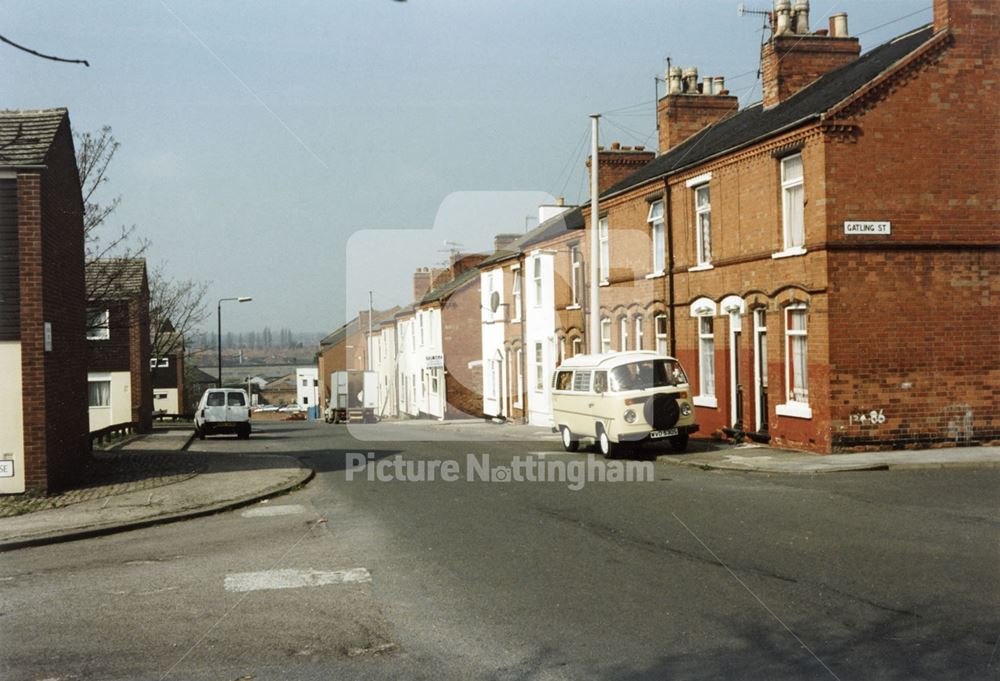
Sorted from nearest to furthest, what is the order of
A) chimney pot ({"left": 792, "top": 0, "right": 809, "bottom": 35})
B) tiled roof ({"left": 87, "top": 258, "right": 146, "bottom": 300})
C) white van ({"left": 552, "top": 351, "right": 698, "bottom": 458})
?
white van ({"left": 552, "top": 351, "right": 698, "bottom": 458})
chimney pot ({"left": 792, "top": 0, "right": 809, "bottom": 35})
tiled roof ({"left": 87, "top": 258, "right": 146, "bottom": 300})

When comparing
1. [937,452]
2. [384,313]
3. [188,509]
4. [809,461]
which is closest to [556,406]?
[809,461]

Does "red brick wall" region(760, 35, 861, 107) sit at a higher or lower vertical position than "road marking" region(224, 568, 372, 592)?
higher

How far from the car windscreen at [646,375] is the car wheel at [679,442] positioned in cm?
113

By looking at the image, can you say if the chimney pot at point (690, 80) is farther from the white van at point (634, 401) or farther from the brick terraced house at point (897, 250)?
the white van at point (634, 401)

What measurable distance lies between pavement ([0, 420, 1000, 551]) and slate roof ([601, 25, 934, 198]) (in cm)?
685

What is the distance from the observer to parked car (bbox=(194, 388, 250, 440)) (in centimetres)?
3550

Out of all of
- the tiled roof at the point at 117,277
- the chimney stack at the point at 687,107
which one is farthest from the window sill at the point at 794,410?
the tiled roof at the point at 117,277

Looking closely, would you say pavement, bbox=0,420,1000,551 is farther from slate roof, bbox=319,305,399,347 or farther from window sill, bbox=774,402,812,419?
slate roof, bbox=319,305,399,347

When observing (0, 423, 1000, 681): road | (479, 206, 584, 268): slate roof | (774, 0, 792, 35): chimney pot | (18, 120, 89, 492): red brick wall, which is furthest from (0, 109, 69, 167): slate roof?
(479, 206, 584, 268): slate roof

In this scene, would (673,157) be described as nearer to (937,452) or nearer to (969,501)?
(937,452)

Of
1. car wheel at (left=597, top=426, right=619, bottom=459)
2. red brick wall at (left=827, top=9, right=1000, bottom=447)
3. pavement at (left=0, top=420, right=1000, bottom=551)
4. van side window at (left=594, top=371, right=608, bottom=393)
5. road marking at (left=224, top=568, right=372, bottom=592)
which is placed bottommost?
road marking at (left=224, top=568, right=372, bottom=592)

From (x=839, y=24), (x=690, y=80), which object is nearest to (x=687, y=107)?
(x=690, y=80)

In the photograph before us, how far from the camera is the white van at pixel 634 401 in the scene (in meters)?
20.2

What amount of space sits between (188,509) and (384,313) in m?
66.0
